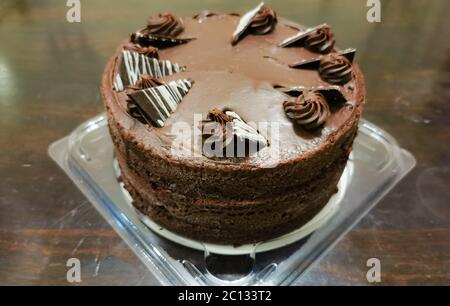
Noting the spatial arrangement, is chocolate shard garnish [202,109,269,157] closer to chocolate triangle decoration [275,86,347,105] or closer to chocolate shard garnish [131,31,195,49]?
chocolate triangle decoration [275,86,347,105]

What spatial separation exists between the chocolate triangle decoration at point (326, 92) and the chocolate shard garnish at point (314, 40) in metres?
0.37

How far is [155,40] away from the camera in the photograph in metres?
2.43

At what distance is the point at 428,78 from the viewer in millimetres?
3480

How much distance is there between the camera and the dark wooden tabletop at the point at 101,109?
2279 mm

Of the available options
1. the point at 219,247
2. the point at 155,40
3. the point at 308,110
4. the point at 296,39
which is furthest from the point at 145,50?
the point at 219,247

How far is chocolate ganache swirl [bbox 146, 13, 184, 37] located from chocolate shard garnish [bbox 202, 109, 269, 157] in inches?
31.2

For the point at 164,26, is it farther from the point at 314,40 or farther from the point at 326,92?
the point at 326,92

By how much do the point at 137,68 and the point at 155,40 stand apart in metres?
0.28

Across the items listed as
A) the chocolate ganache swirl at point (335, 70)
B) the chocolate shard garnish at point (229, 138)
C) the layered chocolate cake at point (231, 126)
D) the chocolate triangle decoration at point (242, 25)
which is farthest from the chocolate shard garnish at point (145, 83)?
the chocolate ganache swirl at point (335, 70)

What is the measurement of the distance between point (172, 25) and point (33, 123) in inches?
46.8

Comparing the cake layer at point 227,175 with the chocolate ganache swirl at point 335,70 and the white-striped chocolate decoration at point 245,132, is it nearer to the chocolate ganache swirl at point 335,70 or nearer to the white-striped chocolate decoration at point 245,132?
the white-striped chocolate decoration at point 245,132

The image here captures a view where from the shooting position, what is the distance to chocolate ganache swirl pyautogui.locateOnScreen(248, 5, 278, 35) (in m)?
2.52

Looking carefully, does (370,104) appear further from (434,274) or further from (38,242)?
(38,242)
